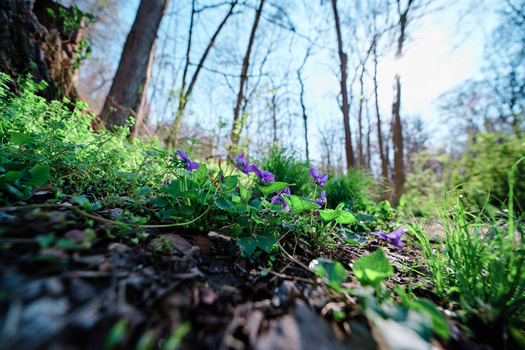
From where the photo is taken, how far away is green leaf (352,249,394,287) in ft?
2.36

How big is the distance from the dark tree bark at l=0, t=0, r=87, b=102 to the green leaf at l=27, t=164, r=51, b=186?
219 cm

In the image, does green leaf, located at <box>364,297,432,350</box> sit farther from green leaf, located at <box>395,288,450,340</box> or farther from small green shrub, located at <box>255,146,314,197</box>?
small green shrub, located at <box>255,146,314,197</box>

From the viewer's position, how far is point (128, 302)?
555 millimetres

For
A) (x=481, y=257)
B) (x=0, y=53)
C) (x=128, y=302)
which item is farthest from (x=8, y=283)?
(x=0, y=53)

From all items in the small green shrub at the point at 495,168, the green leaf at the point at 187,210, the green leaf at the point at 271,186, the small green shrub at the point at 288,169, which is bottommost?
the green leaf at the point at 187,210

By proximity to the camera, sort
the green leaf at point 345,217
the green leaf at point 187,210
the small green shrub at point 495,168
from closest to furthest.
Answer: the green leaf at point 187,210
the green leaf at point 345,217
the small green shrub at point 495,168

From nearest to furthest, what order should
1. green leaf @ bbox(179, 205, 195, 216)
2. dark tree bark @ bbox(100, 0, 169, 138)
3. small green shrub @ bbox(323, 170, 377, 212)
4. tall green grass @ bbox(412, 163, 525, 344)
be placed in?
1. tall green grass @ bbox(412, 163, 525, 344)
2. green leaf @ bbox(179, 205, 195, 216)
3. small green shrub @ bbox(323, 170, 377, 212)
4. dark tree bark @ bbox(100, 0, 169, 138)

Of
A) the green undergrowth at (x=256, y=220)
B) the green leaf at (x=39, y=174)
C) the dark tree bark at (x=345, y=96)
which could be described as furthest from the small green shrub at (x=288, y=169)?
the dark tree bark at (x=345, y=96)

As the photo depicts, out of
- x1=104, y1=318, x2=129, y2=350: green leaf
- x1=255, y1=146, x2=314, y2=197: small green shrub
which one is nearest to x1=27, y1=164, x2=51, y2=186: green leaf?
x1=104, y1=318, x2=129, y2=350: green leaf

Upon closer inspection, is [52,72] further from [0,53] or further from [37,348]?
[37,348]

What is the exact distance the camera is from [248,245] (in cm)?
98

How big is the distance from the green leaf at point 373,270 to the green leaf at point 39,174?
1435mm

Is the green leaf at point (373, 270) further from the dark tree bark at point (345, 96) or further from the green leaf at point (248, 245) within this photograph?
the dark tree bark at point (345, 96)

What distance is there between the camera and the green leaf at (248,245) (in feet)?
3.14
